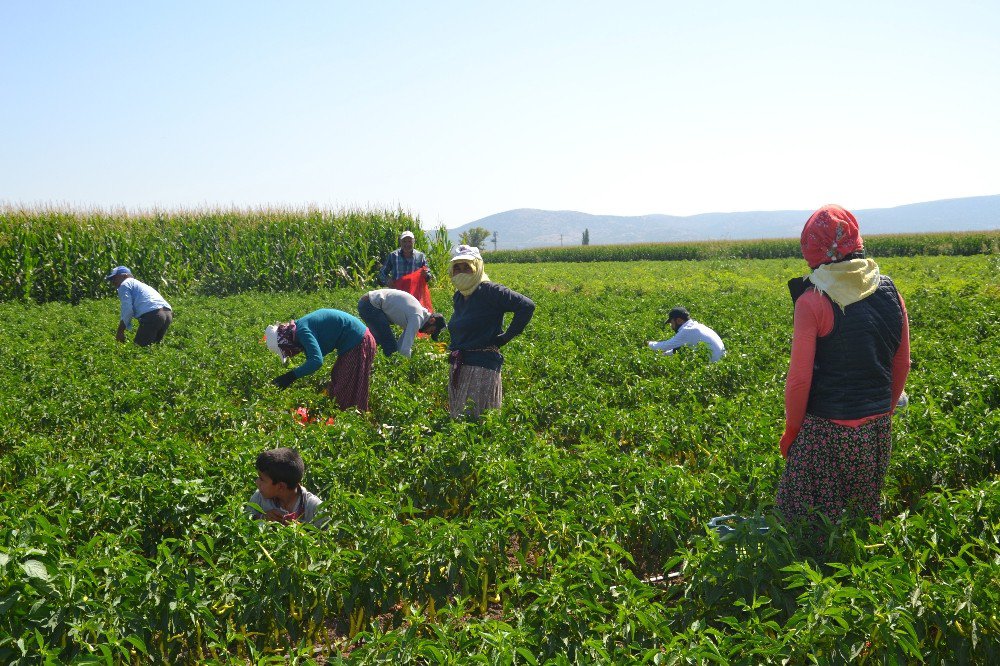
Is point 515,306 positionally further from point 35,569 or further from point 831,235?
point 35,569

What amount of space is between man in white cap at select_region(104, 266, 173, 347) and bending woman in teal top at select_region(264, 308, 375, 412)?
13.8ft

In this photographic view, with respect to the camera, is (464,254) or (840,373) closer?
(840,373)

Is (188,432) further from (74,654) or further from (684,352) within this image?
(684,352)

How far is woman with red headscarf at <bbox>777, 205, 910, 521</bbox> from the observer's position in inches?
135

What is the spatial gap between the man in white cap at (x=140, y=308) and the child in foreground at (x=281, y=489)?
6.51m

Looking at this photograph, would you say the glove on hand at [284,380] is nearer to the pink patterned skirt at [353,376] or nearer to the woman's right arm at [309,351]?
the woman's right arm at [309,351]

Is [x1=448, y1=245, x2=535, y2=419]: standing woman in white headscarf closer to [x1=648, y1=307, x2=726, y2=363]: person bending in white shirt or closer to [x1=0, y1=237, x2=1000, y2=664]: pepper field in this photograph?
[x1=0, y1=237, x2=1000, y2=664]: pepper field

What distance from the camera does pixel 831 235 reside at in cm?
340

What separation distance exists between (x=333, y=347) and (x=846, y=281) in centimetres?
461

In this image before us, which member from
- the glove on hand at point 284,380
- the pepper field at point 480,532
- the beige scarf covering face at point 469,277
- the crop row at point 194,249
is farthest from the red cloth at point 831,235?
the crop row at point 194,249

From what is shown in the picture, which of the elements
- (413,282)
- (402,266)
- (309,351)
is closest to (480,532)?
(309,351)

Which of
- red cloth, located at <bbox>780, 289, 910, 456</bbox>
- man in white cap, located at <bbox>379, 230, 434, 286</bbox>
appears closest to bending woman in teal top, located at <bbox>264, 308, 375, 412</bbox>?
red cloth, located at <bbox>780, 289, 910, 456</bbox>

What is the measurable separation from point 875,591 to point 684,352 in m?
6.33

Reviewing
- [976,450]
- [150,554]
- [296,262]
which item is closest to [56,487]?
[150,554]
